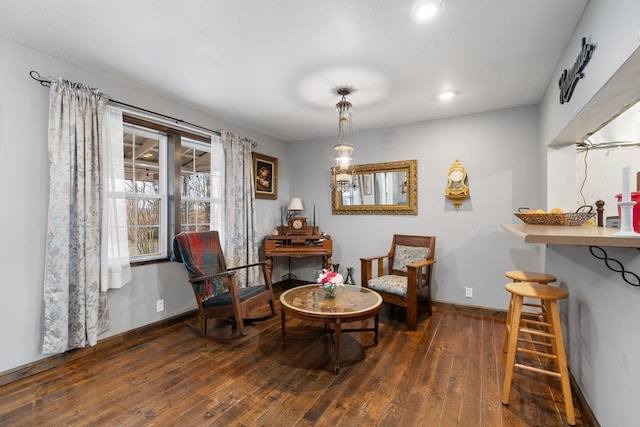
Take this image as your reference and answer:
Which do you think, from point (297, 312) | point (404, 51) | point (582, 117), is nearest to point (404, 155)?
point (404, 51)

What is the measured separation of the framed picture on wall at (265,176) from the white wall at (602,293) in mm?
3415

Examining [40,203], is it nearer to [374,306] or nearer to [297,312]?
[297,312]

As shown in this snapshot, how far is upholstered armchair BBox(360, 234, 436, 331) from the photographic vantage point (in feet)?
9.65

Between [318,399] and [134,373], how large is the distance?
1431mm

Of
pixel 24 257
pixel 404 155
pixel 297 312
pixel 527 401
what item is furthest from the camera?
pixel 404 155

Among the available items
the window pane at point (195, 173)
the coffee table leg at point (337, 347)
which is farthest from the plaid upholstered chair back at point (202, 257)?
the coffee table leg at point (337, 347)

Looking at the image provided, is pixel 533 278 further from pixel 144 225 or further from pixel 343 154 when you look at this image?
pixel 144 225

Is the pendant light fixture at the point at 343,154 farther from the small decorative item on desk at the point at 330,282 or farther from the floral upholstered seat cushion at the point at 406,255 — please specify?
the floral upholstered seat cushion at the point at 406,255

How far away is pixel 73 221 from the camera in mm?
2250

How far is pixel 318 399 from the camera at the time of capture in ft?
6.06

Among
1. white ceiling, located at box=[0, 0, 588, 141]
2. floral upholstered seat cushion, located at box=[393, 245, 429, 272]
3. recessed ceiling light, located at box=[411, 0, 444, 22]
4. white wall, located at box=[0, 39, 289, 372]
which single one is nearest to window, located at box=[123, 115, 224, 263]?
white ceiling, located at box=[0, 0, 588, 141]

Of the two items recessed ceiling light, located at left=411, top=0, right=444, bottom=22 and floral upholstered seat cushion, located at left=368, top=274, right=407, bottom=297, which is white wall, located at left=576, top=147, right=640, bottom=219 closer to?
floral upholstered seat cushion, located at left=368, top=274, right=407, bottom=297

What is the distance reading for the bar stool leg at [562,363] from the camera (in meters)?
1.63

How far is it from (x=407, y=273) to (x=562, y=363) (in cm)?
148
